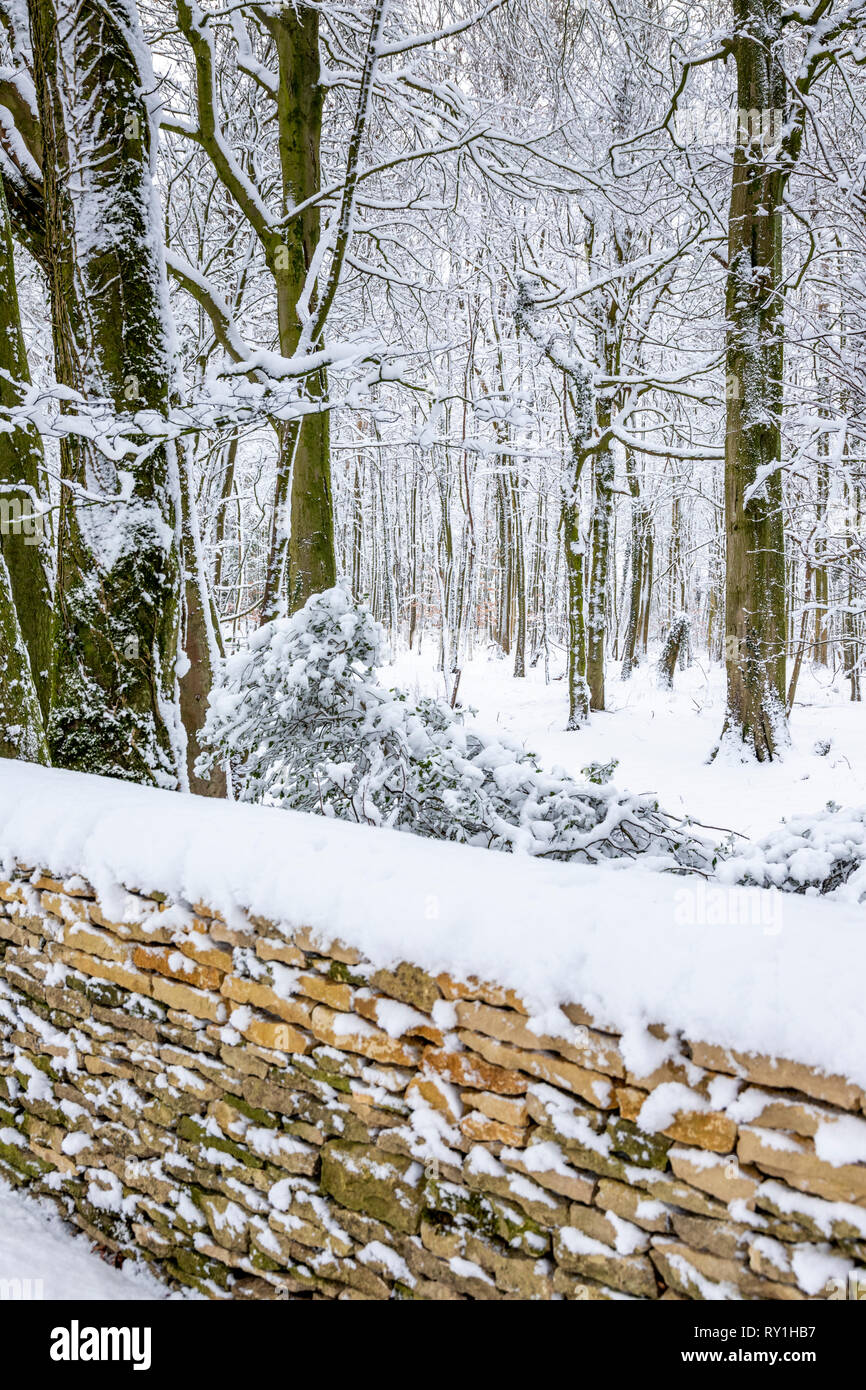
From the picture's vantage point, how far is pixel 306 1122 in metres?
2.22

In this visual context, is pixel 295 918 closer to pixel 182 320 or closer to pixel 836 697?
pixel 182 320

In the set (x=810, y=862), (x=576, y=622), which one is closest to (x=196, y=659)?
(x=810, y=862)

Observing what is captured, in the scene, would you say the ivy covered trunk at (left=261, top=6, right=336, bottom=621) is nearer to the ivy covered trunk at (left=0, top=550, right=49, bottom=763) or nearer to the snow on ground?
the ivy covered trunk at (left=0, top=550, right=49, bottom=763)

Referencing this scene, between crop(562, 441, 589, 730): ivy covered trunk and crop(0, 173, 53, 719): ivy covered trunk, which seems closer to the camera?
crop(0, 173, 53, 719): ivy covered trunk

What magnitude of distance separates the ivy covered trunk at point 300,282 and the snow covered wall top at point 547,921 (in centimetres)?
390

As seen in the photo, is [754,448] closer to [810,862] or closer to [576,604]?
[576,604]

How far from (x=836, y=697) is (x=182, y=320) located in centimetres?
1217

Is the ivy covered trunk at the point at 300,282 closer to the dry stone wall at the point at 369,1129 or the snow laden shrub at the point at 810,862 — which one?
the dry stone wall at the point at 369,1129

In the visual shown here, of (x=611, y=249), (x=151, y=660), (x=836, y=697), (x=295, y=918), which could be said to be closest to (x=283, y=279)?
(x=151, y=660)

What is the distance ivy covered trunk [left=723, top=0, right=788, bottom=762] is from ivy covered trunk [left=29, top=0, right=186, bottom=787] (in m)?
4.95

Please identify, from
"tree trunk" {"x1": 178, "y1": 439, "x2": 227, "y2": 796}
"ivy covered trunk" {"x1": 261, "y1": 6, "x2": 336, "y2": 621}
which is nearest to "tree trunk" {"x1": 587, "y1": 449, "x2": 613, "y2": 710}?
"ivy covered trunk" {"x1": 261, "y1": 6, "x2": 336, "y2": 621}

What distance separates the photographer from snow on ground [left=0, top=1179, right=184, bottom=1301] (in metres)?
2.52

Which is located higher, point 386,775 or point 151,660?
point 151,660

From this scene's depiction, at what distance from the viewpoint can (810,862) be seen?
2.59 meters
